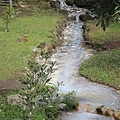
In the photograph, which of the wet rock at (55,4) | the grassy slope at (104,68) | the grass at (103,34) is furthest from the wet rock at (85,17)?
the grassy slope at (104,68)

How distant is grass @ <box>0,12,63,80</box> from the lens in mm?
13686

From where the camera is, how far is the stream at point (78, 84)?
10.0 meters

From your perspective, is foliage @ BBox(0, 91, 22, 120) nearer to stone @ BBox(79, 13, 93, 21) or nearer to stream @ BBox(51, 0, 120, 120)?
stream @ BBox(51, 0, 120, 120)

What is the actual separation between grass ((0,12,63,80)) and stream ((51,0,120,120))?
1263 millimetres

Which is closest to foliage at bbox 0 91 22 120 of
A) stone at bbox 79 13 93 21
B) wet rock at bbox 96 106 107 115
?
wet rock at bbox 96 106 107 115

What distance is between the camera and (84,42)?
19297mm

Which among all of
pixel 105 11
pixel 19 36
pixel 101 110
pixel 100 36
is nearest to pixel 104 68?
pixel 105 11

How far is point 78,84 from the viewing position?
493 inches

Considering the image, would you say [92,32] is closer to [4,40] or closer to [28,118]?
[4,40]

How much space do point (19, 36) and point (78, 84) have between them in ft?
23.2

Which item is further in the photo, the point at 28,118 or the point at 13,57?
the point at 13,57

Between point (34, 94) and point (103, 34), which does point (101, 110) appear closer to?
point (34, 94)

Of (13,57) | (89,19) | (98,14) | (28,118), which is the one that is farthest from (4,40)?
(28,118)

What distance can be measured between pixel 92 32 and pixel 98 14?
6911mm
